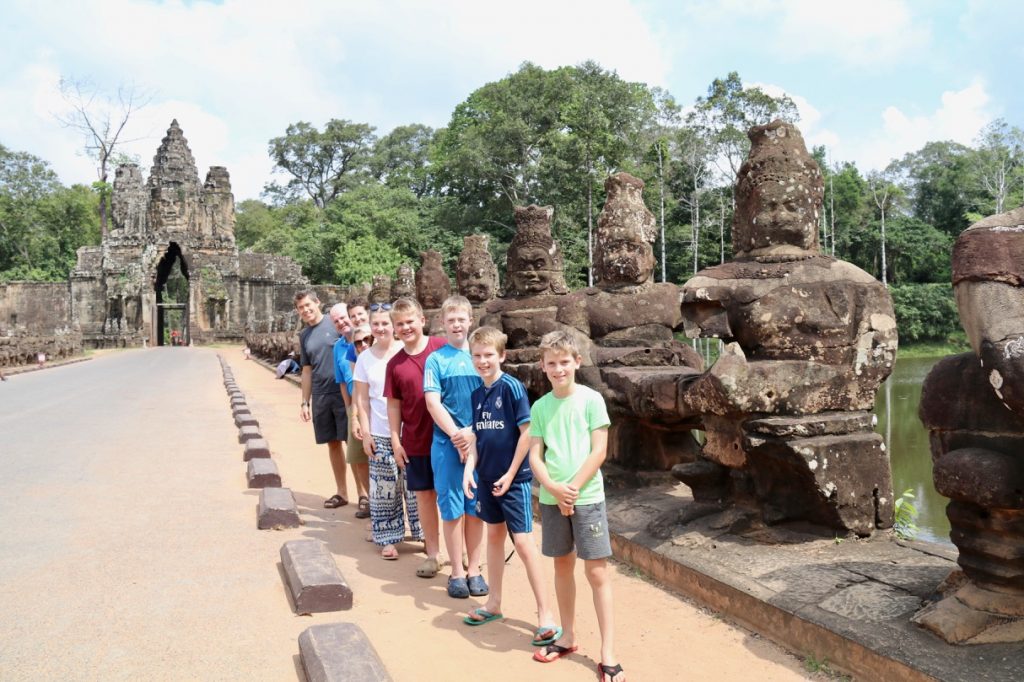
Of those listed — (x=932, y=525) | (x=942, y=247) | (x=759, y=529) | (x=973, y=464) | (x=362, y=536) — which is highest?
(x=942, y=247)

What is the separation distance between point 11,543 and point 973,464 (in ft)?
18.7

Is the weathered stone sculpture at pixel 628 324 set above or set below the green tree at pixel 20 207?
below

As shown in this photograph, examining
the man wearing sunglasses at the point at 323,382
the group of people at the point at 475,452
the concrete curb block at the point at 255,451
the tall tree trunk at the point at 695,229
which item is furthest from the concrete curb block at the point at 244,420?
the tall tree trunk at the point at 695,229

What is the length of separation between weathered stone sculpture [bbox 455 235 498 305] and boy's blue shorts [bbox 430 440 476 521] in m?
6.62

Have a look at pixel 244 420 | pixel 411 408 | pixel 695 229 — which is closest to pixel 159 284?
pixel 695 229

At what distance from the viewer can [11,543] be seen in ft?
17.7

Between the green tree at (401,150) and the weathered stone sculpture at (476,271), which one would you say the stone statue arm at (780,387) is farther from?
the green tree at (401,150)

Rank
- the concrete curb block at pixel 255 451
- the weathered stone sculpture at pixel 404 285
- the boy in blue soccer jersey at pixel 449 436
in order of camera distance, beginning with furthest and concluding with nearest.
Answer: the weathered stone sculpture at pixel 404 285
the concrete curb block at pixel 255 451
the boy in blue soccer jersey at pixel 449 436

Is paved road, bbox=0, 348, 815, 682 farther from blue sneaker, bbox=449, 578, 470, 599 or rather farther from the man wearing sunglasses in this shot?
the man wearing sunglasses

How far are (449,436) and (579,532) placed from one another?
1.11 meters

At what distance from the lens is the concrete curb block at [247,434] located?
975 centimetres

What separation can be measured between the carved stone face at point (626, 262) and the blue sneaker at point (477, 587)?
9.32 feet

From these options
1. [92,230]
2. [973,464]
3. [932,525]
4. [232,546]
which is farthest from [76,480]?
[92,230]

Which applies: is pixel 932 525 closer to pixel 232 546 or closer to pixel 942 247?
pixel 232 546
